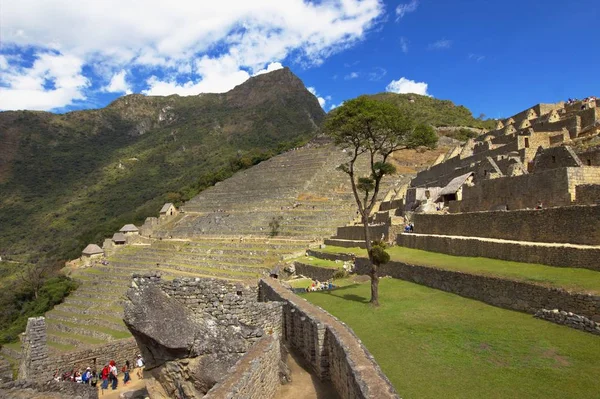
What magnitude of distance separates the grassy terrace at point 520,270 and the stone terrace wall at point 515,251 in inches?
7.2

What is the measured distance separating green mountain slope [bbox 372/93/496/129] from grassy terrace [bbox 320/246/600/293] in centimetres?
4691

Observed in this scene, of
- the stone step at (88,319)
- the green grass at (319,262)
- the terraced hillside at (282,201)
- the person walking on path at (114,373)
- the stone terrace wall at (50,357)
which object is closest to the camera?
the stone terrace wall at (50,357)

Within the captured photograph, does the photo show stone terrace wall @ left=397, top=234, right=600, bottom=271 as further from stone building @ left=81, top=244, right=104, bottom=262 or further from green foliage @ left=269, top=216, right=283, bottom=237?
stone building @ left=81, top=244, right=104, bottom=262

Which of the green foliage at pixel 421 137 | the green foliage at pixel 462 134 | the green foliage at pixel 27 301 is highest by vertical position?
the green foliage at pixel 462 134

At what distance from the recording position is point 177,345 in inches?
245

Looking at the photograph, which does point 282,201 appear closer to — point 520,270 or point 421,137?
point 421,137

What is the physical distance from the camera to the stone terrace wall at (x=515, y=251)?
883cm

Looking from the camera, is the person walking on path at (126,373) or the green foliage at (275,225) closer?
→ the person walking on path at (126,373)

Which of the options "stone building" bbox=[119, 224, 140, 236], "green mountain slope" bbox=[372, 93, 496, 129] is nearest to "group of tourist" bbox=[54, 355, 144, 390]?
"stone building" bbox=[119, 224, 140, 236]

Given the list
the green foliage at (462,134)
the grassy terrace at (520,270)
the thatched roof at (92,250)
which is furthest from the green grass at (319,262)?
the green foliage at (462,134)

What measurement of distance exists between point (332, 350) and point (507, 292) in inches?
185

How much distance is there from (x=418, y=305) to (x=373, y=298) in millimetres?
1281

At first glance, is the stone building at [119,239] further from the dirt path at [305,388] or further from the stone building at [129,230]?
the dirt path at [305,388]

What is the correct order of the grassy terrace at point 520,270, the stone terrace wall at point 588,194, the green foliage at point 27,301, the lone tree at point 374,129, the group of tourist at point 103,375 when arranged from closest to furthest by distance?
the grassy terrace at point 520,270 → the group of tourist at point 103,375 → the stone terrace wall at point 588,194 → the lone tree at point 374,129 → the green foliage at point 27,301
